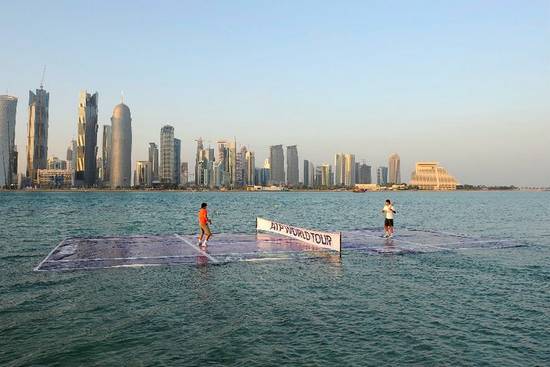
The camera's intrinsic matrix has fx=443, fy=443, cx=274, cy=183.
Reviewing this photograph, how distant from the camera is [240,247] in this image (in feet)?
81.7

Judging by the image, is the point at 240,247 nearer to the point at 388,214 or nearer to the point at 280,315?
the point at 388,214

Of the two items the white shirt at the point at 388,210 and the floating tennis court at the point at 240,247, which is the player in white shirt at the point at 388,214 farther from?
the floating tennis court at the point at 240,247

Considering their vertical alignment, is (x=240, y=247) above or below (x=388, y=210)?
below

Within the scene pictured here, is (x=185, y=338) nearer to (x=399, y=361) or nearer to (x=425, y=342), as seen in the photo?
(x=399, y=361)

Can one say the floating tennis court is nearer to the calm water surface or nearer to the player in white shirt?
the player in white shirt

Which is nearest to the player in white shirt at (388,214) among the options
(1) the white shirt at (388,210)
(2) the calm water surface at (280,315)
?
(1) the white shirt at (388,210)

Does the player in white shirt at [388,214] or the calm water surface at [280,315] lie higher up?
the player in white shirt at [388,214]

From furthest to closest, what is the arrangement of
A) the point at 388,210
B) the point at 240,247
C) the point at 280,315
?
the point at 388,210 < the point at 240,247 < the point at 280,315

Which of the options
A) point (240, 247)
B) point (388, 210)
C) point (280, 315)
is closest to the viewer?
point (280, 315)

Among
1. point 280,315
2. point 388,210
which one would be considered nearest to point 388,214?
point 388,210

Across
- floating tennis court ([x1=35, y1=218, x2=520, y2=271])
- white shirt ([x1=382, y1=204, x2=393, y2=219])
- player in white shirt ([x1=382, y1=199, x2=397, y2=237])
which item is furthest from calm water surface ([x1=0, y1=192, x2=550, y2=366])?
white shirt ([x1=382, y1=204, x2=393, y2=219])

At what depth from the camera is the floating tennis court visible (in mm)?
20375

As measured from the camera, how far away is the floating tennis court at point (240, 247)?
20.4 meters

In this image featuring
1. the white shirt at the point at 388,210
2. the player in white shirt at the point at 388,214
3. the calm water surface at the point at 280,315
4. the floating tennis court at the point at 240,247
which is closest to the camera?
the calm water surface at the point at 280,315
